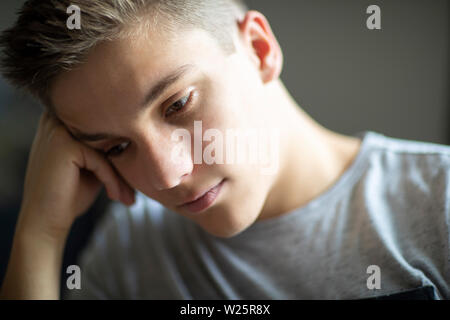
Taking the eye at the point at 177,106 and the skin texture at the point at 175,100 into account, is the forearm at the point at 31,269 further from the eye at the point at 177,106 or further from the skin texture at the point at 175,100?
the eye at the point at 177,106

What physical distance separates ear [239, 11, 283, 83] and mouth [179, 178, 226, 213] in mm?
238

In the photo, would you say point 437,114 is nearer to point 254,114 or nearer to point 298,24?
point 298,24

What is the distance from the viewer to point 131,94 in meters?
0.63

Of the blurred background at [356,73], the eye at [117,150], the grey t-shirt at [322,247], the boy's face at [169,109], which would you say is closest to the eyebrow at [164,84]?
the boy's face at [169,109]

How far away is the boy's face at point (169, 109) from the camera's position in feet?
2.07

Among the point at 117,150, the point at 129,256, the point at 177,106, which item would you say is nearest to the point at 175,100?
the point at 177,106

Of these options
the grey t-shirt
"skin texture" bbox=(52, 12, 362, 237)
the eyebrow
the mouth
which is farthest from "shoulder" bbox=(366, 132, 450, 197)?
the eyebrow

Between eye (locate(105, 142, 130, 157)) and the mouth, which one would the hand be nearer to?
eye (locate(105, 142, 130, 157))

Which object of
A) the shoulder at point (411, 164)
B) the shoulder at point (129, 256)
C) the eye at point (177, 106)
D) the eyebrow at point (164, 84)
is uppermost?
the eyebrow at point (164, 84)

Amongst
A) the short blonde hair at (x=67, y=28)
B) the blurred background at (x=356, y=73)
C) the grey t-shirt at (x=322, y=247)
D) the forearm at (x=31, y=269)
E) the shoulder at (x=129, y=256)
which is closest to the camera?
the short blonde hair at (x=67, y=28)

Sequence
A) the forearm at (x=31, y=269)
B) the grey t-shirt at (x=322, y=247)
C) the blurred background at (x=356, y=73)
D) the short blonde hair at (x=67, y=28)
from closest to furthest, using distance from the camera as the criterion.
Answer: the short blonde hair at (x=67, y=28) < the grey t-shirt at (x=322, y=247) < the forearm at (x=31, y=269) < the blurred background at (x=356, y=73)

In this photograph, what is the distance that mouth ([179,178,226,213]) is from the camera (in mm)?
727

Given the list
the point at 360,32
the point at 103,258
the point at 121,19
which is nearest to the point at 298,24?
the point at 360,32

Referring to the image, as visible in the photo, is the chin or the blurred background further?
the blurred background
